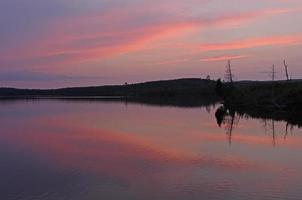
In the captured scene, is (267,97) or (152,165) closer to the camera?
(152,165)

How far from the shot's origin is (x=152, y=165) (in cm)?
1705

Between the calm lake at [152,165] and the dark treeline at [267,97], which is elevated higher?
the dark treeline at [267,97]

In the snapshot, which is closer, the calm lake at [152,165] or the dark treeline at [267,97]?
the calm lake at [152,165]

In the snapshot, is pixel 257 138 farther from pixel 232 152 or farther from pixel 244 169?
pixel 244 169

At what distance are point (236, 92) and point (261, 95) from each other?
997 cm

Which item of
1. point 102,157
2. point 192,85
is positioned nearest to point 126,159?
point 102,157

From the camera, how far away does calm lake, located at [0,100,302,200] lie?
12992 mm

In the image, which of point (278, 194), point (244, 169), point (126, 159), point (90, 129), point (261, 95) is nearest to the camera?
point (278, 194)

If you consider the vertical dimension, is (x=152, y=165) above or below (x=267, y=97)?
below

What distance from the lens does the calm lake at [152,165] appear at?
13.0 metres

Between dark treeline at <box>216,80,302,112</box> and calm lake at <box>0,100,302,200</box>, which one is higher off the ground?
dark treeline at <box>216,80,302,112</box>

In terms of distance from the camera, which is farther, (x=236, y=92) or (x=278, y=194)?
(x=236, y=92)

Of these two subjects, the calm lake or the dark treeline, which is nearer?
the calm lake

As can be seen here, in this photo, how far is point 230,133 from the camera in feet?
92.5
